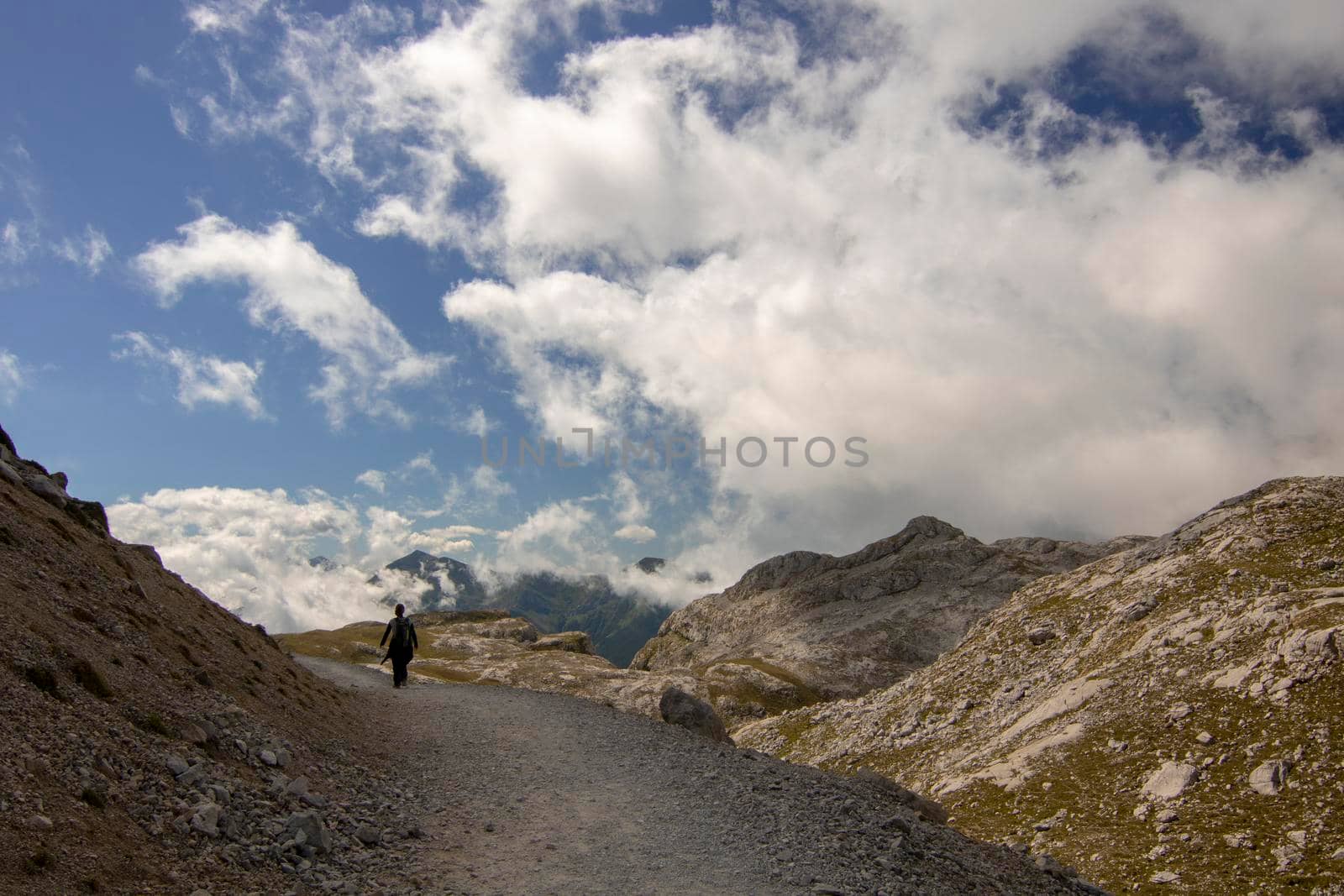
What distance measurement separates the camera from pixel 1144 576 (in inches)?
2366

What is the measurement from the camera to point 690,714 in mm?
32156

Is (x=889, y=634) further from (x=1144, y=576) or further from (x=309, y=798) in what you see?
(x=309, y=798)

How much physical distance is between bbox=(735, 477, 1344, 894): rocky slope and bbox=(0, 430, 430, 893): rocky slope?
34483 mm

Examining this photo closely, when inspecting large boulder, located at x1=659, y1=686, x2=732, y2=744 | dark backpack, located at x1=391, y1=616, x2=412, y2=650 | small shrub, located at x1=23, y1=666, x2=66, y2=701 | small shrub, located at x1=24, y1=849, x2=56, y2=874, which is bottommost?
small shrub, located at x1=24, y1=849, x2=56, y2=874

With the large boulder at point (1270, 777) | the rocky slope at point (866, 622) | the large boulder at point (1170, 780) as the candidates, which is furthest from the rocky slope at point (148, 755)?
the rocky slope at point (866, 622)

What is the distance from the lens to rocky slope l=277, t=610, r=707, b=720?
99.8m

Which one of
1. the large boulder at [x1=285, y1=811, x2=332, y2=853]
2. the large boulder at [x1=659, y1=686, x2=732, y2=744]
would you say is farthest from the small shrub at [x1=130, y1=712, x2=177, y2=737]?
the large boulder at [x1=659, y1=686, x2=732, y2=744]

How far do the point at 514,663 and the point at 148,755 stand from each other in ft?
341

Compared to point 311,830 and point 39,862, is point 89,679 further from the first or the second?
point 39,862

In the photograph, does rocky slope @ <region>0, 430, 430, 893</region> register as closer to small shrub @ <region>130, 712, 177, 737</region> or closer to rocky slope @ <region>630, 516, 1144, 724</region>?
small shrub @ <region>130, 712, 177, 737</region>

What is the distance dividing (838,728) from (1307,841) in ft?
144

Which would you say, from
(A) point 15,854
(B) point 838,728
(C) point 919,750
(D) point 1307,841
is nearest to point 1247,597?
(D) point 1307,841

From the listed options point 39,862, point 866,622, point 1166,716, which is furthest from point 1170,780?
point 866,622

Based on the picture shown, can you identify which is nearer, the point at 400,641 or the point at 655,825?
the point at 655,825
